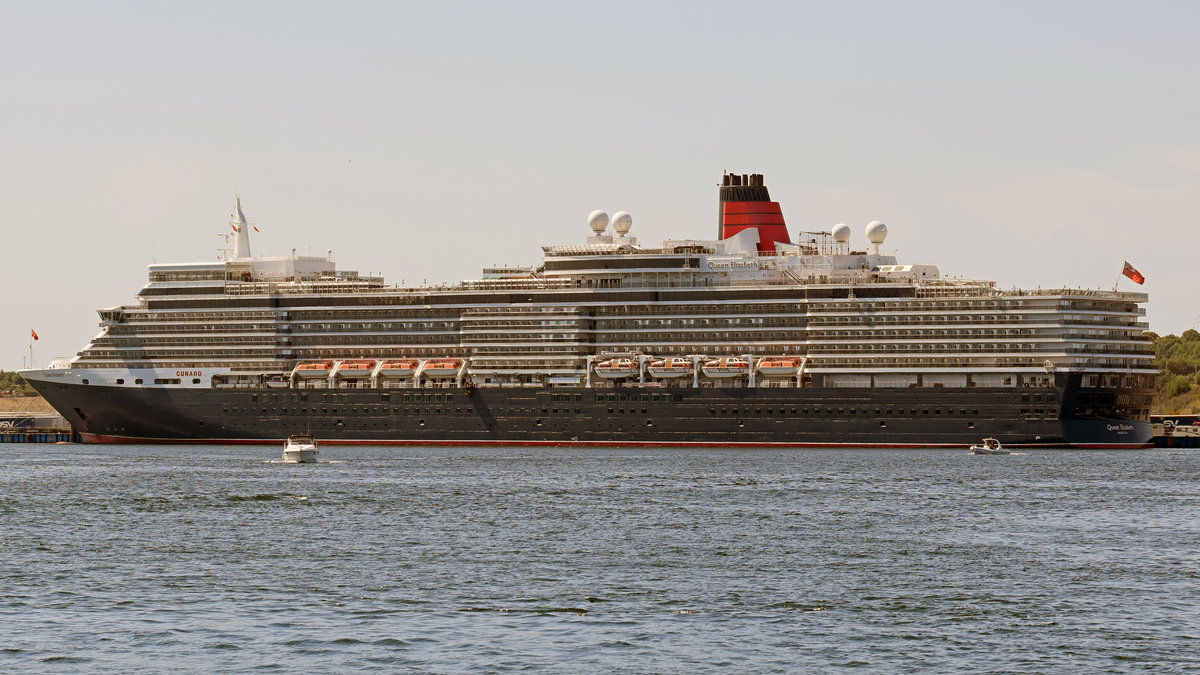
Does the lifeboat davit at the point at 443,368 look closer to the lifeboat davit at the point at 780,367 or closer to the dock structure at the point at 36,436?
the lifeboat davit at the point at 780,367

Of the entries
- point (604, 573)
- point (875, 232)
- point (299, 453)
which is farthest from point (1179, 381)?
point (604, 573)

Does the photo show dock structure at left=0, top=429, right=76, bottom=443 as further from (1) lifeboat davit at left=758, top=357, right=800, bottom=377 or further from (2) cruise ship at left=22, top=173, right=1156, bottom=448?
(1) lifeboat davit at left=758, top=357, right=800, bottom=377

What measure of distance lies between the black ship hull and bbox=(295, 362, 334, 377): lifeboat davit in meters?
2.00

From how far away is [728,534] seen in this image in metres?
54.9

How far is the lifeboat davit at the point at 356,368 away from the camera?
11719cm

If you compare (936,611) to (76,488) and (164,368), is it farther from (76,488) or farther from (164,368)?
(164,368)

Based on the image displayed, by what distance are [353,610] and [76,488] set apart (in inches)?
1624

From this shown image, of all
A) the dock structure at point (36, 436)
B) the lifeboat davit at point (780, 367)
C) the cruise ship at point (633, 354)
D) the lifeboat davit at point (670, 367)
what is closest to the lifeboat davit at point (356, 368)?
the cruise ship at point (633, 354)

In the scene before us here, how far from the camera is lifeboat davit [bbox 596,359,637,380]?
111562 mm

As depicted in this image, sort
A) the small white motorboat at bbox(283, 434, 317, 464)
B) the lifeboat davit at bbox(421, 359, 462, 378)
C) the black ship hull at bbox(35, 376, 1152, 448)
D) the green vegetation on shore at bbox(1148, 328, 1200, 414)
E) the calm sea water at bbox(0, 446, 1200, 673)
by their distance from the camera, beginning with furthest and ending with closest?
the green vegetation on shore at bbox(1148, 328, 1200, 414)
the lifeboat davit at bbox(421, 359, 462, 378)
the black ship hull at bbox(35, 376, 1152, 448)
the small white motorboat at bbox(283, 434, 317, 464)
the calm sea water at bbox(0, 446, 1200, 673)

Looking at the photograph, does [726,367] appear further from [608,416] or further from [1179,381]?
[1179,381]

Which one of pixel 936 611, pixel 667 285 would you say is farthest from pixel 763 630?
pixel 667 285

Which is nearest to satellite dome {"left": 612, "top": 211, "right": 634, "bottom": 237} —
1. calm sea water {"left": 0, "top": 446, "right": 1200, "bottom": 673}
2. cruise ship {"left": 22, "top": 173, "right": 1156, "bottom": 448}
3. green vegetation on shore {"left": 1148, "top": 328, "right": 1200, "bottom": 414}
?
cruise ship {"left": 22, "top": 173, "right": 1156, "bottom": 448}

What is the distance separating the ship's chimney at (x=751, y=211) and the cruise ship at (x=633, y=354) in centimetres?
15
